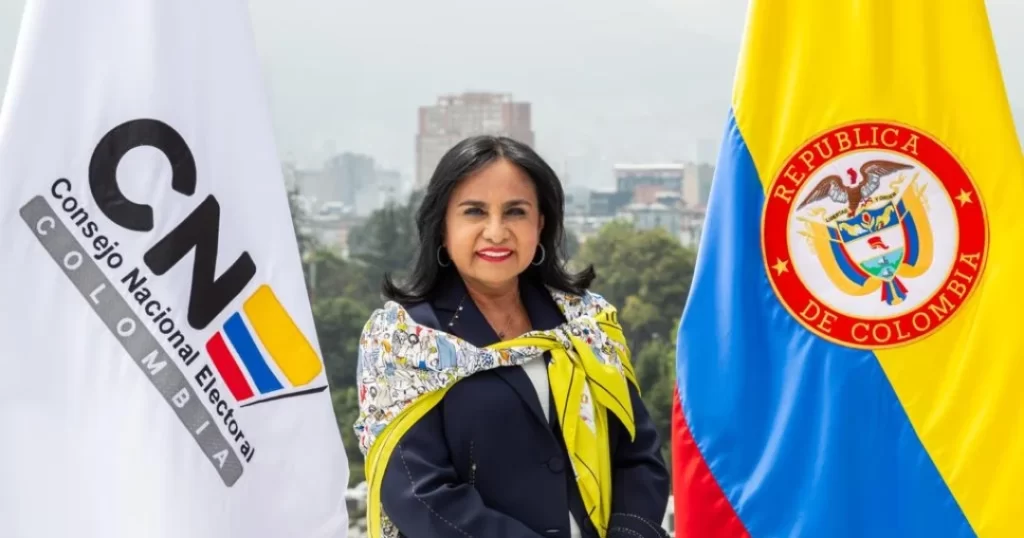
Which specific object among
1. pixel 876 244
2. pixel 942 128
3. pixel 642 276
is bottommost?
pixel 642 276

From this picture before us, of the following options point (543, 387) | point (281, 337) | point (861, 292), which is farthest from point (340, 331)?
point (281, 337)

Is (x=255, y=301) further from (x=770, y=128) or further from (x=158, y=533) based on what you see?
(x=770, y=128)

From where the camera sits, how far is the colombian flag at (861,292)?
244 centimetres

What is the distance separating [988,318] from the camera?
2.43m

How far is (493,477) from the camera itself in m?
2.19

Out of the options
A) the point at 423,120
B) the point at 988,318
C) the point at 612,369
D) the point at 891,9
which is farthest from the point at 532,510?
the point at 423,120

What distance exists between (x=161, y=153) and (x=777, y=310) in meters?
1.21

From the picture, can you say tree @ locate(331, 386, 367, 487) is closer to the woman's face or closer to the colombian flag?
the colombian flag

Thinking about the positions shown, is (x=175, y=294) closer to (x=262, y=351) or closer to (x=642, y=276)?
(x=262, y=351)

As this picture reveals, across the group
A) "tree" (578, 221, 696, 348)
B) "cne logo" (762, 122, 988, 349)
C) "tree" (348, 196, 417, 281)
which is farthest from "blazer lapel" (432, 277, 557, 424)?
"tree" (348, 196, 417, 281)

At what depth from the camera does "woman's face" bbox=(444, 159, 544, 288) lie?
2236 millimetres

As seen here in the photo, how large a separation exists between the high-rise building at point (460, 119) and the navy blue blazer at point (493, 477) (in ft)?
181

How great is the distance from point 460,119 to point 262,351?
58977 millimetres

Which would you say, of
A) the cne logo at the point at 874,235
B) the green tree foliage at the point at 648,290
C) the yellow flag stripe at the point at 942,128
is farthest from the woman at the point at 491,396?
the green tree foliage at the point at 648,290
